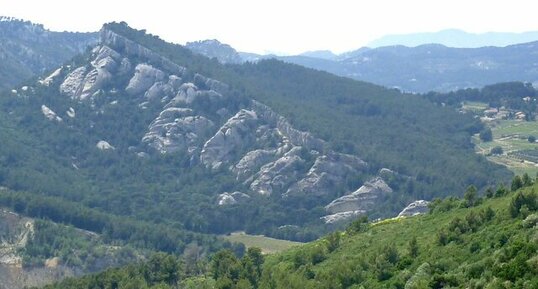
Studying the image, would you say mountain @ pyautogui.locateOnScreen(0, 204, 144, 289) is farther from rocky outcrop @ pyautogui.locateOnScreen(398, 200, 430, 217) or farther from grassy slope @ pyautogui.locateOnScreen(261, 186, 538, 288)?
grassy slope @ pyautogui.locateOnScreen(261, 186, 538, 288)

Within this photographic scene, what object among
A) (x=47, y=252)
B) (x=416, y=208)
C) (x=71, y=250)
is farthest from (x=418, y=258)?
(x=416, y=208)

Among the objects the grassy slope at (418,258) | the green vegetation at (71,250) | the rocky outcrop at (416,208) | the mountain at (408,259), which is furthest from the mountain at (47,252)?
the grassy slope at (418,258)

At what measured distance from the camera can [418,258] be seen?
71500 millimetres

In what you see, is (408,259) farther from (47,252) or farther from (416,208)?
(416,208)

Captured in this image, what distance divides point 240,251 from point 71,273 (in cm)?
3304

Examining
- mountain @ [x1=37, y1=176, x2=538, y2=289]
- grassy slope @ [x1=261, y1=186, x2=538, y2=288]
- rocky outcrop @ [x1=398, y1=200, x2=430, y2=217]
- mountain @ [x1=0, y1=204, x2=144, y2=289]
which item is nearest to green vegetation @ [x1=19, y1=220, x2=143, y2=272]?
mountain @ [x1=0, y1=204, x2=144, y2=289]

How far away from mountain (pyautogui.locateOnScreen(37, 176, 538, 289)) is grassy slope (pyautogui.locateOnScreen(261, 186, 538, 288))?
0.26 feet

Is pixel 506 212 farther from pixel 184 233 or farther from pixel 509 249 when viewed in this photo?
pixel 184 233

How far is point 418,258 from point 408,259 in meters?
1.14

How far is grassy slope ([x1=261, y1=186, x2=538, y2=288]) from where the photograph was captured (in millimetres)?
57438

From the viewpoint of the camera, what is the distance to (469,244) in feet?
226

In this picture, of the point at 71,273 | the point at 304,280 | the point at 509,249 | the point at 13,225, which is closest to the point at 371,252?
the point at 304,280

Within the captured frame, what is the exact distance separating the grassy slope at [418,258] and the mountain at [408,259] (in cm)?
8

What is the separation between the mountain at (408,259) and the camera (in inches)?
2259
